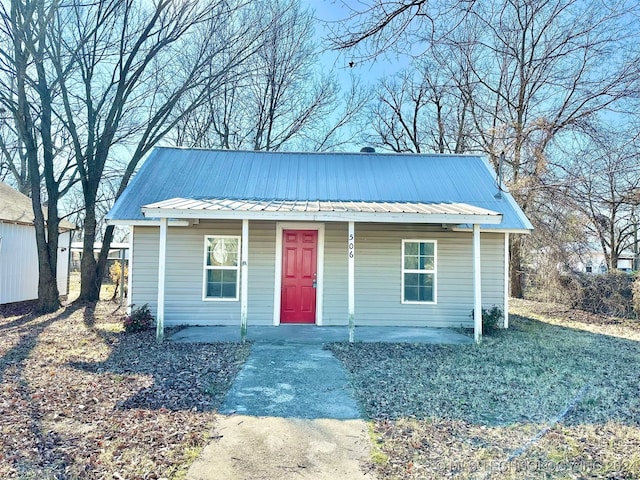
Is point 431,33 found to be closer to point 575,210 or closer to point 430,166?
point 430,166

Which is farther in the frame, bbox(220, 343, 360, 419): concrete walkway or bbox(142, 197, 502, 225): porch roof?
bbox(142, 197, 502, 225): porch roof

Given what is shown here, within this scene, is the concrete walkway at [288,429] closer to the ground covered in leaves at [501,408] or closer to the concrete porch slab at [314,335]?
the ground covered in leaves at [501,408]

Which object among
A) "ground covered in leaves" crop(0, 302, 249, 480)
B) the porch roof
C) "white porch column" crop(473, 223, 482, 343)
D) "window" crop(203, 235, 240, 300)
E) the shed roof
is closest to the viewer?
"ground covered in leaves" crop(0, 302, 249, 480)

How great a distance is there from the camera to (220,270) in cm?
918

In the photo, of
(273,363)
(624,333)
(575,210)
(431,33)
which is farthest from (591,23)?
(273,363)

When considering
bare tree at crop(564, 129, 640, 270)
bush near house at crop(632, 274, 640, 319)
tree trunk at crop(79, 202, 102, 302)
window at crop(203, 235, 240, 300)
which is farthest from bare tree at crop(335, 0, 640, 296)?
tree trunk at crop(79, 202, 102, 302)

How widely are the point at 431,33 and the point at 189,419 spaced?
4.44 meters

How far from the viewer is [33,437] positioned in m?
3.58

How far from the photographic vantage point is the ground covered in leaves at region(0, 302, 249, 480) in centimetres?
317

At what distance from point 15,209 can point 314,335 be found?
11621mm

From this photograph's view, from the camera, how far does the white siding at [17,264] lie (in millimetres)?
12359

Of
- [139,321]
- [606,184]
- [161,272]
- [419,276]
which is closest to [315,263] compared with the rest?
[419,276]

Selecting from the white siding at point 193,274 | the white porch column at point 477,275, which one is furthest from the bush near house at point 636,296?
the white siding at point 193,274

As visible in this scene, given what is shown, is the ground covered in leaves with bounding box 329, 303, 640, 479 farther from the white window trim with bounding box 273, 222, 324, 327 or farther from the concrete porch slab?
the white window trim with bounding box 273, 222, 324, 327
